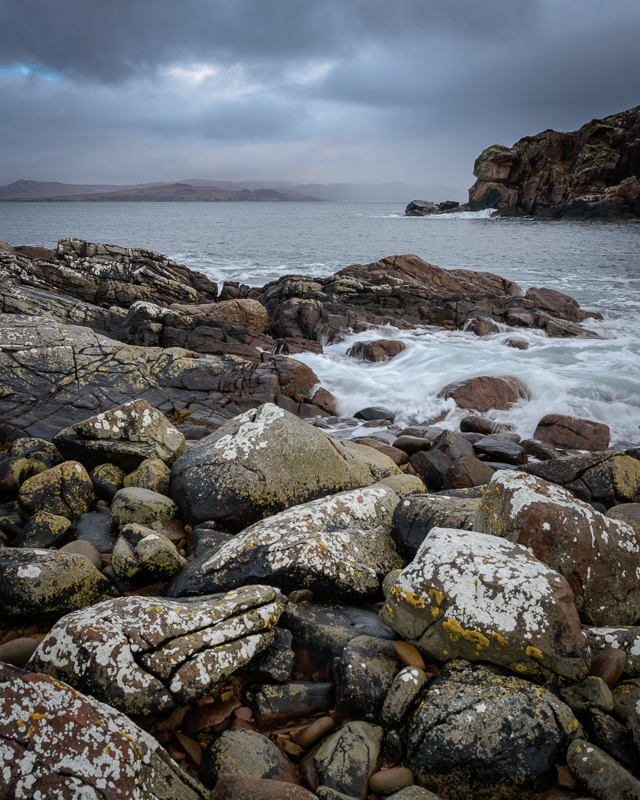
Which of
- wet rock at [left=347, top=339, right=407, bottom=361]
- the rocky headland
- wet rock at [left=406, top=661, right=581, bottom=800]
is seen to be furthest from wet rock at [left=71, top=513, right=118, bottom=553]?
the rocky headland

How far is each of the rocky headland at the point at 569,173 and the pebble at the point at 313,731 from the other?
10369cm

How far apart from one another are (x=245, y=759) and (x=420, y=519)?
2.33 metres

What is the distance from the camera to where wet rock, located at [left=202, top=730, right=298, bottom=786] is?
252 cm

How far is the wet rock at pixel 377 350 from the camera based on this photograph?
15.0 meters

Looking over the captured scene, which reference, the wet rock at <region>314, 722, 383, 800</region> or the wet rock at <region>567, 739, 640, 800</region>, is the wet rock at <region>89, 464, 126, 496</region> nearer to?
the wet rock at <region>314, 722, 383, 800</region>

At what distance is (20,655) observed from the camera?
3031 mm

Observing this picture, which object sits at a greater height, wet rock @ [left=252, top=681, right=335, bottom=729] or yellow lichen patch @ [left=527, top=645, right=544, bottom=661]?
yellow lichen patch @ [left=527, top=645, right=544, bottom=661]

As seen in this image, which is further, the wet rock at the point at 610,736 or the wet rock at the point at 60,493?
the wet rock at the point at 60,493

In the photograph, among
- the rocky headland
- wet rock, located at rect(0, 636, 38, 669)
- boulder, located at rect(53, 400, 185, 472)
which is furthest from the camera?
the rocky headland

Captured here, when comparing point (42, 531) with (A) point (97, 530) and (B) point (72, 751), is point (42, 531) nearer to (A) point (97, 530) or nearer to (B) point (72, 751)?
(A) point (97, 530)

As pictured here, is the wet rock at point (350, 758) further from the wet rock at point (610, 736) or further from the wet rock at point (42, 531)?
the wet rock at point (42, 531)

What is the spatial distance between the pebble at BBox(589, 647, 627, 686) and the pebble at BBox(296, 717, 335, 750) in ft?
5.46

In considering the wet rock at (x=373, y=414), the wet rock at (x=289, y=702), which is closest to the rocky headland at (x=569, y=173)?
the wet rock at (x=373, y=414)

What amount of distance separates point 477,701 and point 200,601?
6.19 ft
